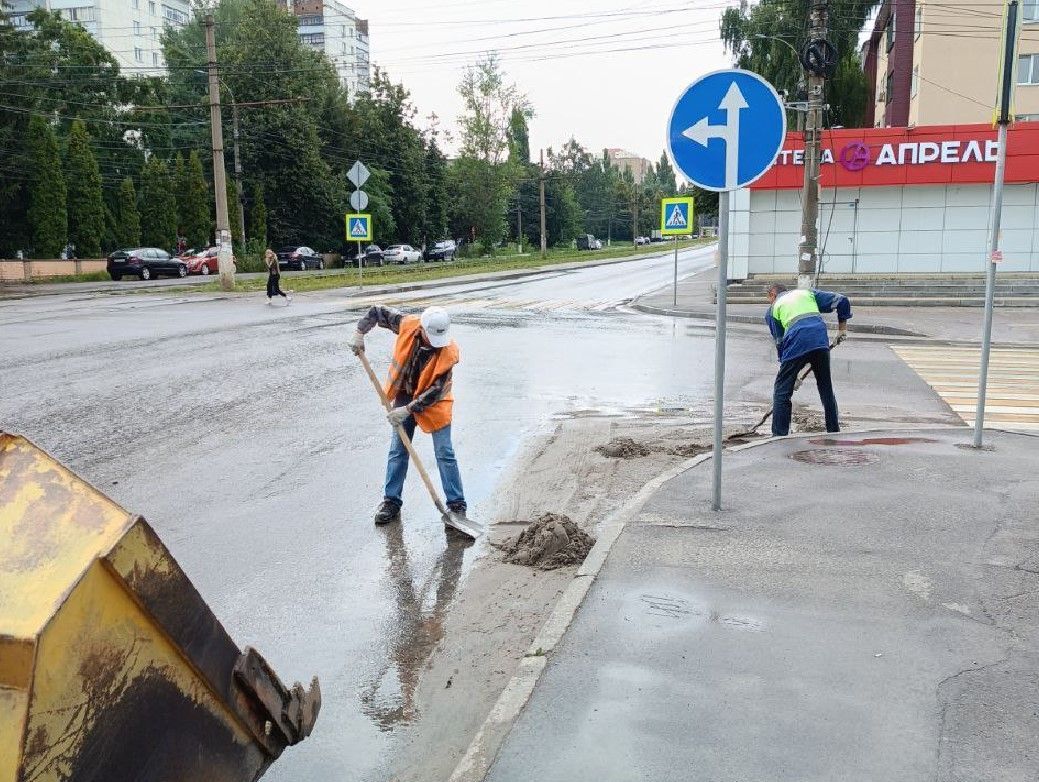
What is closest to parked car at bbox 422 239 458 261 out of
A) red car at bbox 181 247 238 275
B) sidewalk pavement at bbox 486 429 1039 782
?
red car at bbox 181 247 238 275

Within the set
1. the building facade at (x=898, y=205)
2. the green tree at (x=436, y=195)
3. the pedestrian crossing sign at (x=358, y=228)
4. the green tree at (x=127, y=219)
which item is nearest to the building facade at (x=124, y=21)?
the green tree at (x=436, y=195)

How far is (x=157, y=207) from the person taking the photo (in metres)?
48.3

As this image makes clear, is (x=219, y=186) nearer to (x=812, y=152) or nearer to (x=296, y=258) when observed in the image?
(x=812, y=152)

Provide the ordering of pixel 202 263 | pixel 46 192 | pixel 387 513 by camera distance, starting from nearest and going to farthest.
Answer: pixel 387 513 → pixel 46 192 → pixel 202 263

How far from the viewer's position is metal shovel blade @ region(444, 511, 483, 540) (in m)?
5.75

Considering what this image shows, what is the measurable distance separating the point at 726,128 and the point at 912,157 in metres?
23.3

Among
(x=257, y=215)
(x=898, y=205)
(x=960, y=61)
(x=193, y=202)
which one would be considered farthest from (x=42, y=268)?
(x=960, y=61)

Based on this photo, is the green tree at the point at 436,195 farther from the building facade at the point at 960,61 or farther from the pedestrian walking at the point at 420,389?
the pedestrian walking at the point at 420,389

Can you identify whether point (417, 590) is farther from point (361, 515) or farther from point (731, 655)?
point (731, 655)

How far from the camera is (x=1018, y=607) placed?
13.8ft

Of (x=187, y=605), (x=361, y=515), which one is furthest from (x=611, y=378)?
(x=187, y=605)

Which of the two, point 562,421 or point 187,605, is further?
point 562,421

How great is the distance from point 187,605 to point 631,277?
36.6m

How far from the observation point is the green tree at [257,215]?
53.4 metres
